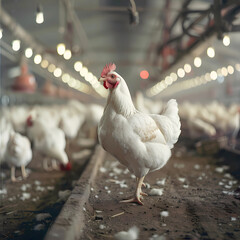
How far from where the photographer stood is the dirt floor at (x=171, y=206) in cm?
248

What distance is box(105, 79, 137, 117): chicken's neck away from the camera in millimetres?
2816

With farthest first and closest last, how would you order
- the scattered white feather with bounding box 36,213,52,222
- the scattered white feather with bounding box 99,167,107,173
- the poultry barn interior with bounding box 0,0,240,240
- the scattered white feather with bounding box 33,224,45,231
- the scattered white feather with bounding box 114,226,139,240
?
1. the scattered white feather with bounding box 99,167,107,173
2. the scattered white feather with bounding box 36,213,52,222
3. the scattered white feather with bounding box 33,224,45,231
4. the poultry barn interior with bounding box 0,0,240,240
5. the scattered white feather with bounding box 114,226,139,240

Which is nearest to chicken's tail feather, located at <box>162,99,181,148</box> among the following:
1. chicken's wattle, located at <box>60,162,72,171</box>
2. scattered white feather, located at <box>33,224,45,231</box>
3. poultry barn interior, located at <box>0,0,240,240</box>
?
poultry barn interior, located at <box>0,0,240,240</box>

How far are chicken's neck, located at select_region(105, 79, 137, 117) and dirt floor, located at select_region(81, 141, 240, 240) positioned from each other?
107 centimetres

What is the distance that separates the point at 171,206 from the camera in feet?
10.0

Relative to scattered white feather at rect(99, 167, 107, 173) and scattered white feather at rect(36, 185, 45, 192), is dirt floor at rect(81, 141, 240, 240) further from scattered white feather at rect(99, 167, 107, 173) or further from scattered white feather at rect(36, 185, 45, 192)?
scattered white feather at rect(36, 185, 45, 192)

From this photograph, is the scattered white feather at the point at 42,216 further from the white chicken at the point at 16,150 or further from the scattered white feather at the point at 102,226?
the white chicken at the point at 16,150

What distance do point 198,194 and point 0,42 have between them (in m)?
5.49

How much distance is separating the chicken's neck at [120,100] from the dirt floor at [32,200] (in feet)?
4.78

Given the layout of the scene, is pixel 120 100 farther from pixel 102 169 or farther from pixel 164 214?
pixel 102 169

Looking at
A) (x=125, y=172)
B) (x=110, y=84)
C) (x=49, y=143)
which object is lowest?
(x=125, y=172)

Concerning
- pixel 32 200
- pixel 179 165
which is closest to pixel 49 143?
pixel 32 200

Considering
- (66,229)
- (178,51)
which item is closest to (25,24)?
(178,51)

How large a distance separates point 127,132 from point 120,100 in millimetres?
342
